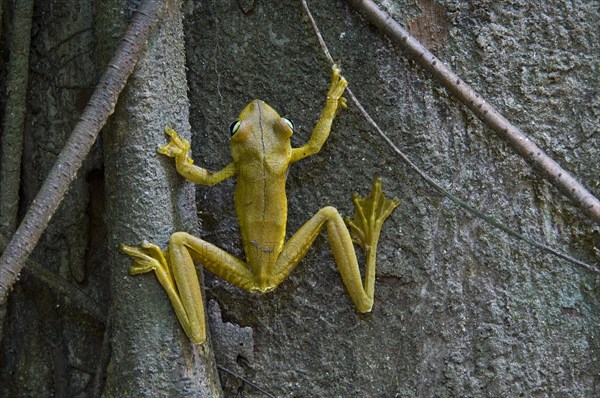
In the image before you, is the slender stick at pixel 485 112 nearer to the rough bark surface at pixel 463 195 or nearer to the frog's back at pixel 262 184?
the rough bark surface at pixel 463 195

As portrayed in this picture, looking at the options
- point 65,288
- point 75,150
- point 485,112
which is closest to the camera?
point 75,150

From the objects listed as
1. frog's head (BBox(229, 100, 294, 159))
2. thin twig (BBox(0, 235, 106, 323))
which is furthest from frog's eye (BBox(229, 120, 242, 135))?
thin twig (BBox(0, 235, 106, 323))

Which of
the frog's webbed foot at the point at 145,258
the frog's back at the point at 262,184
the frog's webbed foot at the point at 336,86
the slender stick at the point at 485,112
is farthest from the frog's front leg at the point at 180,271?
the slender stick at the point at 485,112

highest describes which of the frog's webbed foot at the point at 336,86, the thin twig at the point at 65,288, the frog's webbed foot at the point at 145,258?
the frog's webbed foot at the point at 336,86

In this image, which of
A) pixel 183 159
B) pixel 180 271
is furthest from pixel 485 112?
pixel 180 271

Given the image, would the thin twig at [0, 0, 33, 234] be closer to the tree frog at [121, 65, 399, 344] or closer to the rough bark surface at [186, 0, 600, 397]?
A: the tree frog at [121, 65, 399, 344]

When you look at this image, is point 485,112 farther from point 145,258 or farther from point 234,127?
point 145,258
